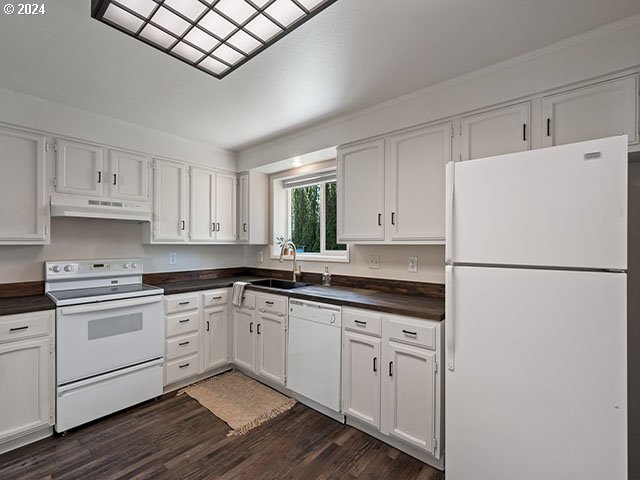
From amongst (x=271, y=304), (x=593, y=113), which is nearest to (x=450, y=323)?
(x=593, y=113)

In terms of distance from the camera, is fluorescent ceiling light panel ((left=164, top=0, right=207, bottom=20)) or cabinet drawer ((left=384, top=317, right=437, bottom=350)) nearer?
fluorescent ceiling light panel ((left=164, top=0, right=207, bottom=20))

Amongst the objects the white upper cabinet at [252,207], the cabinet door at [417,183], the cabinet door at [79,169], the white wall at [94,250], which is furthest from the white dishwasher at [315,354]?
the cabinet door at [79,169]

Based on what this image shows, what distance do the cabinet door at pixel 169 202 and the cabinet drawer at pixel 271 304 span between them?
1.11 meters

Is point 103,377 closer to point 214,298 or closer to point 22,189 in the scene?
point 214,298

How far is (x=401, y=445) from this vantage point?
6.73 ft

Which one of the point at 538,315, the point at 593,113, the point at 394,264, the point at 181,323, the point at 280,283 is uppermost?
the point at 593,113

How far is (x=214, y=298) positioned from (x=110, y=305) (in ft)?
3.05

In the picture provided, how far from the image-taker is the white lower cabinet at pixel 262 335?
2760 millimetres

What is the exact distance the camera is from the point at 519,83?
1910 mm

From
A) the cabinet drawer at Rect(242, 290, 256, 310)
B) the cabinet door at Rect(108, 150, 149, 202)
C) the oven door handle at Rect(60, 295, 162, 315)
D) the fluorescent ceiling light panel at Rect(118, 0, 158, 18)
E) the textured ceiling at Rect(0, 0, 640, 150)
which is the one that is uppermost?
the textured ceiling at Rect(0, 0, 640, 150)

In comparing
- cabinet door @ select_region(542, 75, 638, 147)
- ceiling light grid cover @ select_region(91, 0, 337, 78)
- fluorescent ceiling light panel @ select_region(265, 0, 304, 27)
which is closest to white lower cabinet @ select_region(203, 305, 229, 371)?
ceiling light grid cover @ select_region(91, 0, 337, 78)

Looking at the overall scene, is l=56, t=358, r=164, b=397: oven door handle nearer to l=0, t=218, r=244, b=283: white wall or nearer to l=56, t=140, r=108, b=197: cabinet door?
l=0, t=218, r=244, b=283: white wall

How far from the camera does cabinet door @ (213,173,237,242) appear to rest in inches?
143

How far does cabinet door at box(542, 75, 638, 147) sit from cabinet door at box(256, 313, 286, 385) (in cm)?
234
